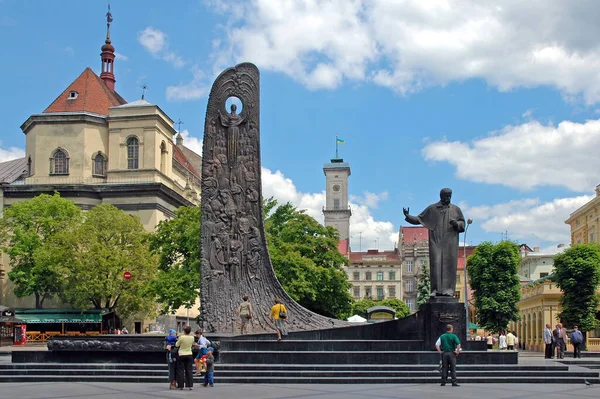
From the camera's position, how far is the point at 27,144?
64438 mm

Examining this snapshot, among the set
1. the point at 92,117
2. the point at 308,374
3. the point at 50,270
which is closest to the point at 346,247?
the point at 92,117

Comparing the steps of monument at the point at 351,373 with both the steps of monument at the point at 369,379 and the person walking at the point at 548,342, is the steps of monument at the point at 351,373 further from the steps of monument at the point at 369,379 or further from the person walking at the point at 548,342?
the person walking at the point at 548,342

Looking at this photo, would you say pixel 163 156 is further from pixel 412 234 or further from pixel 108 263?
pixel 412 234

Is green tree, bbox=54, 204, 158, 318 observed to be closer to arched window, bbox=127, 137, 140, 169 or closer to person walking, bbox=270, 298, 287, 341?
arched window, bbox=127, 137, 140, 169

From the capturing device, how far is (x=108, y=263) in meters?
50.1

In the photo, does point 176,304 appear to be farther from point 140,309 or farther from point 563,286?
point 563,286

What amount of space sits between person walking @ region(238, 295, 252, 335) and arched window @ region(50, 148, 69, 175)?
1738 inches

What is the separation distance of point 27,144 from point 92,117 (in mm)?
6227

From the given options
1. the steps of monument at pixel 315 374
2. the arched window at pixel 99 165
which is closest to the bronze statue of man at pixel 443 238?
the steps of monument at pixel 315 374

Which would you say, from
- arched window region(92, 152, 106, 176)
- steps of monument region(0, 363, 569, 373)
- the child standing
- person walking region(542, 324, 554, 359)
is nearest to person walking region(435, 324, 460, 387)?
steps of monument region(0, 363, 569, 373)

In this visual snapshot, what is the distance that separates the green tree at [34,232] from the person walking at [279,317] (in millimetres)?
35024

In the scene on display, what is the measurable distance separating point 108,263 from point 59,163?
649 inches

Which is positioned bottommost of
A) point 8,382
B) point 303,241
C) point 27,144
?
point 8,382

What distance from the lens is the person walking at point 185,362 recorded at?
16328 millimetres
